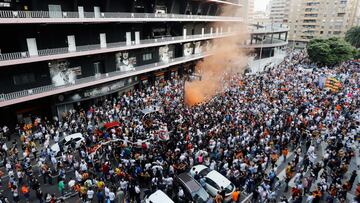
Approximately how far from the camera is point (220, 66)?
42844 mm

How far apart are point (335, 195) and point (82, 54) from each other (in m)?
20.3

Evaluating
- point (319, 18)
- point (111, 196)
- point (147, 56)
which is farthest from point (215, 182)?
point (319, 18)

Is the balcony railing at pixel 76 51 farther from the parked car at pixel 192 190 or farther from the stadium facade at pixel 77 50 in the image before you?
the parked car at pixel 192 190

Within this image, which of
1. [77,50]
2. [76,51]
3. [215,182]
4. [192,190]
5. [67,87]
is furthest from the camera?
[77,50]

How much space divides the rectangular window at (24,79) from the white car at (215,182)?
47.8 feet

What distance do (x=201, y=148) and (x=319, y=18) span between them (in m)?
85.1

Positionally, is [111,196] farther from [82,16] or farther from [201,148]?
[82,16]

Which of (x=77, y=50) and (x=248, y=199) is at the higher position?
(x=77, y=50)

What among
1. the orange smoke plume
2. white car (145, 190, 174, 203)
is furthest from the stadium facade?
white car (145, 190, 174, 203)

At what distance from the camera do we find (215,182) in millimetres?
12078

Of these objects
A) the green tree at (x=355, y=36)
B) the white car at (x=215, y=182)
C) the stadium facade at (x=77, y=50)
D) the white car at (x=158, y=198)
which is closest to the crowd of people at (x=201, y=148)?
the white car at (x=215, y=182)

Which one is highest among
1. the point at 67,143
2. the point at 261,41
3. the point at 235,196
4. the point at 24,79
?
the point at 261,41

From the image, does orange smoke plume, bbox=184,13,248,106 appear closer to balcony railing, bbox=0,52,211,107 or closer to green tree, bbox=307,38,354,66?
balcony railing, bbox=0,52,211,107

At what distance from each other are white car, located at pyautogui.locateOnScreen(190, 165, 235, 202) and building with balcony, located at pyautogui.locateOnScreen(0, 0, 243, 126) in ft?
45.2
